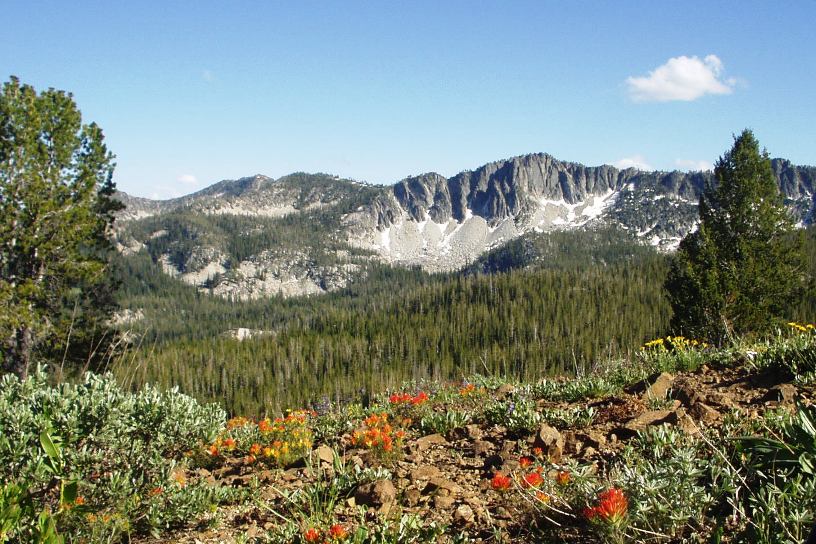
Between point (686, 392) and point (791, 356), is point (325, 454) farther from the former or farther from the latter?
point (791, 356)

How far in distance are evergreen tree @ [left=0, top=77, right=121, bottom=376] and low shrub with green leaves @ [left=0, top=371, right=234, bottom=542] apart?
32.2ft

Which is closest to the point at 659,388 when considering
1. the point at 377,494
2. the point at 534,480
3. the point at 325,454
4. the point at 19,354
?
the point at 534,480

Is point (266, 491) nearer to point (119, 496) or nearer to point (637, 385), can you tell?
point (119, 496)

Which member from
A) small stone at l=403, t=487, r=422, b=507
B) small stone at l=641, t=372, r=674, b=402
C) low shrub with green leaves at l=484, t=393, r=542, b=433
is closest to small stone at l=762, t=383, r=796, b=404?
small stone at l=641, t=372, r=674, b=402

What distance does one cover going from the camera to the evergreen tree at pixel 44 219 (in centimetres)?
1306

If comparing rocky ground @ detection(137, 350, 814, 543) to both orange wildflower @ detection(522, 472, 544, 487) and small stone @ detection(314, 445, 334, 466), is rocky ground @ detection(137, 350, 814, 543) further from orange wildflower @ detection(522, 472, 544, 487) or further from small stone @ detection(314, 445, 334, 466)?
orange wildflower @ detection(522, 472, 544, 487)

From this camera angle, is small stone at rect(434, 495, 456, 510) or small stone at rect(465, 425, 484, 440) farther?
small stone at rect(465, 425, 484, 440)

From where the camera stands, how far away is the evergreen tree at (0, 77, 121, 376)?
1306 centimetres

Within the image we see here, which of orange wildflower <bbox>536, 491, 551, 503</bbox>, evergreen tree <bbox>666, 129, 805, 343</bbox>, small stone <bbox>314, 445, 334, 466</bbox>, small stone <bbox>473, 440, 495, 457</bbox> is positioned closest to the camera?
orange wildflower <bbox>536, 491, 551, 503</bbox>

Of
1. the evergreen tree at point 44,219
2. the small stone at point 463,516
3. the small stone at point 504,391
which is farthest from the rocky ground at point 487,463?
the evergreen tree at point 44,219

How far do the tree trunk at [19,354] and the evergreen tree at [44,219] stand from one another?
22 millimetres

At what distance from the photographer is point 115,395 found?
4402 millimetres

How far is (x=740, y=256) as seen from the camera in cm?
1758

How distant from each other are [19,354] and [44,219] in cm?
377
